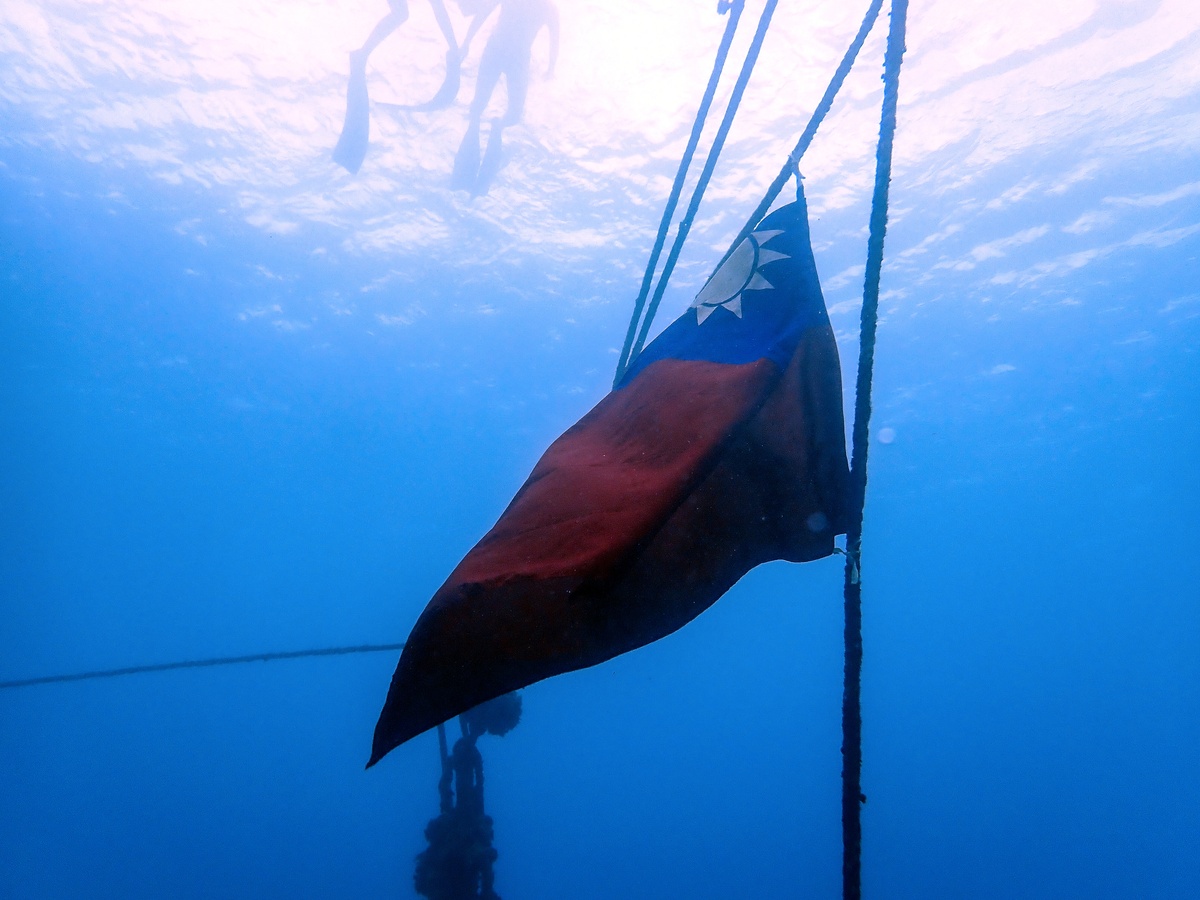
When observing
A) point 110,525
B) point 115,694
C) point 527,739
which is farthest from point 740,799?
point 110,525

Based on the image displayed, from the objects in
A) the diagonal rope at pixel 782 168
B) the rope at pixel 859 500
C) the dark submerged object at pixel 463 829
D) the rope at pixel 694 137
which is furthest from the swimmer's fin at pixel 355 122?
the rope at pixel 859 500

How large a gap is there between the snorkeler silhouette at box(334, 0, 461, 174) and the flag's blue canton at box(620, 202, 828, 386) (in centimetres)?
1042

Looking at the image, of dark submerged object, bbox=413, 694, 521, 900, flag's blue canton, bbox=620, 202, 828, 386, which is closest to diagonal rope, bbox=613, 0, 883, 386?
flag's blue canton, bbox=620, 202, 828, 386

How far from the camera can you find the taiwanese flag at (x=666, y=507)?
198cm

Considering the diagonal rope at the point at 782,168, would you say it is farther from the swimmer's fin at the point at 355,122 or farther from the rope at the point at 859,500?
the swimmer's fin at the point at 355,122

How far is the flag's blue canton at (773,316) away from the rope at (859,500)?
504 millimetres

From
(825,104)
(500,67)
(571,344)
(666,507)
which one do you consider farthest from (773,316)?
(571,344)

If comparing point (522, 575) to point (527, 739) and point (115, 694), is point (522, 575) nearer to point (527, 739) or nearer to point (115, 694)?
point (115, 694)

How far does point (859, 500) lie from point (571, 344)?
17.6 meters

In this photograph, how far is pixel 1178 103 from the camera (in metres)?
11.7

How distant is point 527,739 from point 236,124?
71023 mm

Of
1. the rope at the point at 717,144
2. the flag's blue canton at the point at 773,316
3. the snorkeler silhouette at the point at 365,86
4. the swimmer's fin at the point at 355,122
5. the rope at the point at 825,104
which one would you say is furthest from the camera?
the swimmer's fin at the point at 355,122

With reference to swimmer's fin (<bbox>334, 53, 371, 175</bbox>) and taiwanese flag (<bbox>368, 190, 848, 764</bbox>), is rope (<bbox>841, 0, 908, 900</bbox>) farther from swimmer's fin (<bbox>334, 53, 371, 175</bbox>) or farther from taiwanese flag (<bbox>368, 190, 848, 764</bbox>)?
swimmer's fin (<bbox>334, 53, 371, 175</bbox>)

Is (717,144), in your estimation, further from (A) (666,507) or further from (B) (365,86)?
(B) (365,86)
